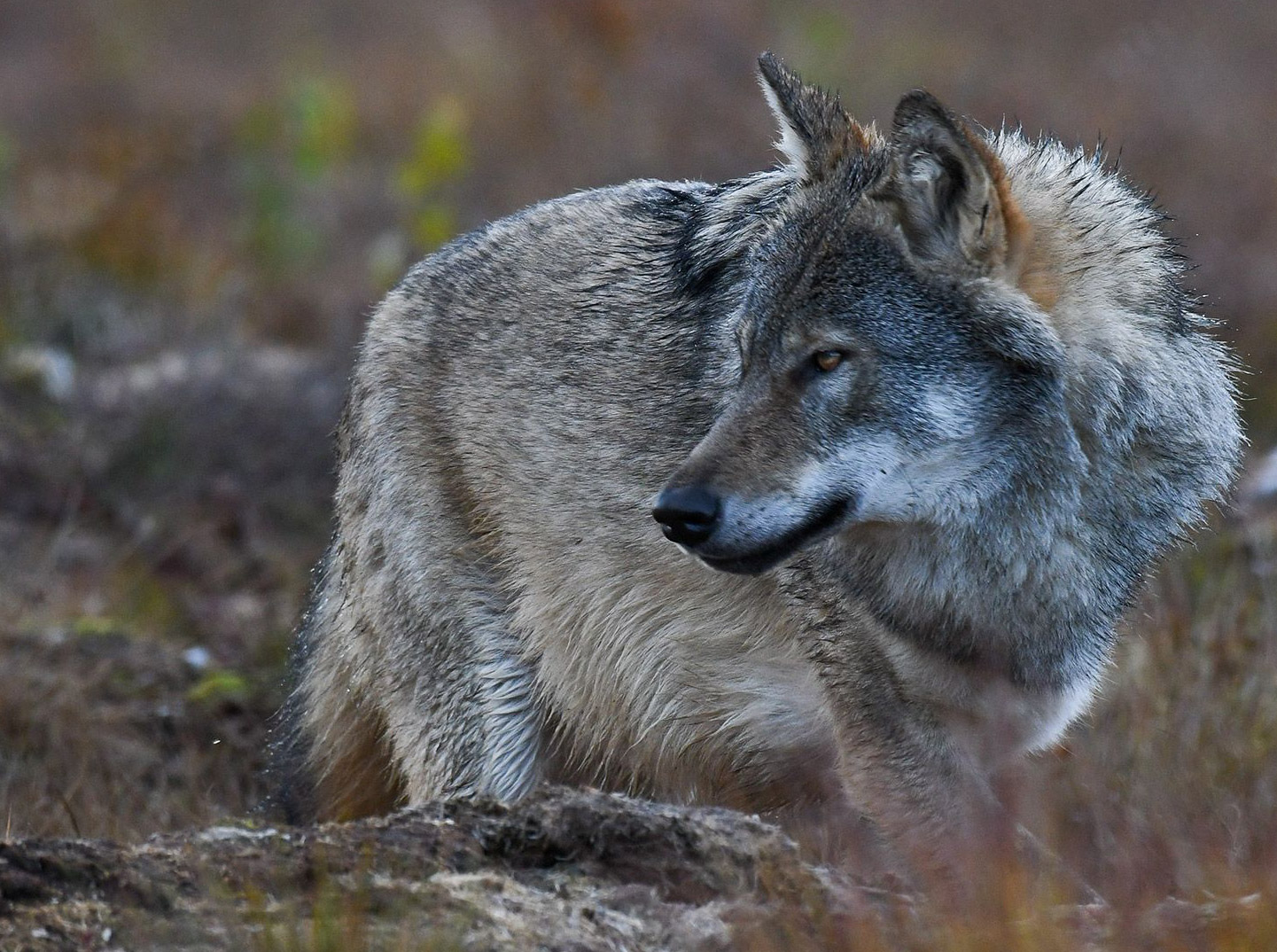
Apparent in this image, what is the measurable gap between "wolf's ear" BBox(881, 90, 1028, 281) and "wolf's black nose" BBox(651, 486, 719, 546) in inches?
32.1

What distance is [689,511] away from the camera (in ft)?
12.0

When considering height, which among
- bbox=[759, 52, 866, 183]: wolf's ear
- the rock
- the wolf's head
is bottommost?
the rock

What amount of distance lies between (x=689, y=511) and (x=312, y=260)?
32.8 ft

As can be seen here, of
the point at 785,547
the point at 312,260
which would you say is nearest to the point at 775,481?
the point at 785,547

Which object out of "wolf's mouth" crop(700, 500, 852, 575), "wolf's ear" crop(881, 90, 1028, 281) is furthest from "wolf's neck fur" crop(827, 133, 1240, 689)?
"wolf's mouth" crop(700, 500, 852, 575)

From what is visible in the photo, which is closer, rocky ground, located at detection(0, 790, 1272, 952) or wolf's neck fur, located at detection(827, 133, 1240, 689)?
rocky ground, located at detection(0, 790, 1272, 952)

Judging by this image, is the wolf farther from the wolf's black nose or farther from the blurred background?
the blurred background

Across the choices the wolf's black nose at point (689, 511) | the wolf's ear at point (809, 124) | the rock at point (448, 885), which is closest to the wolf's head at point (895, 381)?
the wolf's black nose at point (689, 511)

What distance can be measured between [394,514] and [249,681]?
1946mm

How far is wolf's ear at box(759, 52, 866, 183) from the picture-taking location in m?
4.13

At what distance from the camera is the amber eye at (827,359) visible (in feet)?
12.5

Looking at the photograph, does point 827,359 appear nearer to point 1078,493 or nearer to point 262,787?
point 1078,493

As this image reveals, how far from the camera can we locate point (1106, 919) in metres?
3.24

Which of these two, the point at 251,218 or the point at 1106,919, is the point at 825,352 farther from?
the point at 251,218
